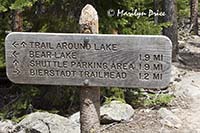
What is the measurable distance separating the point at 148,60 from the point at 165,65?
150 millimetres

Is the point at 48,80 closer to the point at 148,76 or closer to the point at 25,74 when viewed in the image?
the point at 25,74

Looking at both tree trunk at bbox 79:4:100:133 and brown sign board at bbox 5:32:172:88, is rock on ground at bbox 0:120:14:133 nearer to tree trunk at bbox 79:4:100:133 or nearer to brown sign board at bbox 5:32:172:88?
tree trunk at bbox 79:4:100:133

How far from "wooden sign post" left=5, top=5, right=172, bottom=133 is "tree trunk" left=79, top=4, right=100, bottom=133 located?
55mm

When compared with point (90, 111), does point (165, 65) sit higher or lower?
higher

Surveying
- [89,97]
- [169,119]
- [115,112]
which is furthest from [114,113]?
[89,97]

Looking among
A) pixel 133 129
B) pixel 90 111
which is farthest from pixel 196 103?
pixel 90 111

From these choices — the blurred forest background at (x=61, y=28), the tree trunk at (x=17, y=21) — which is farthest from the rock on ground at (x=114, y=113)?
the tree trunk at (x=17, y=21)

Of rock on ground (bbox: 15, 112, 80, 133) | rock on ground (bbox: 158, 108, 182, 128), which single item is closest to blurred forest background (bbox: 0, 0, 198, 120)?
rock on ground (bbox: 158, 108, 182, 128)

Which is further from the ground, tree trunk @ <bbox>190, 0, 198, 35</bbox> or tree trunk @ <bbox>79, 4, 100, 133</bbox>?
tree trunk @ <bbox>79, 4, 100, 133</bbox>

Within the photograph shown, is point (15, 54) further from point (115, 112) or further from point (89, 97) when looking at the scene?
point (115, 112)

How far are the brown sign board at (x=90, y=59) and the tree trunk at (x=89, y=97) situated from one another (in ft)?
0.83

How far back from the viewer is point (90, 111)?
167 inches

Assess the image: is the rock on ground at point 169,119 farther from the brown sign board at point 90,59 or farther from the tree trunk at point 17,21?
the brown sign board at point 90,59

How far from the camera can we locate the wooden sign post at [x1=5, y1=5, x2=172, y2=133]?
3.83 m
